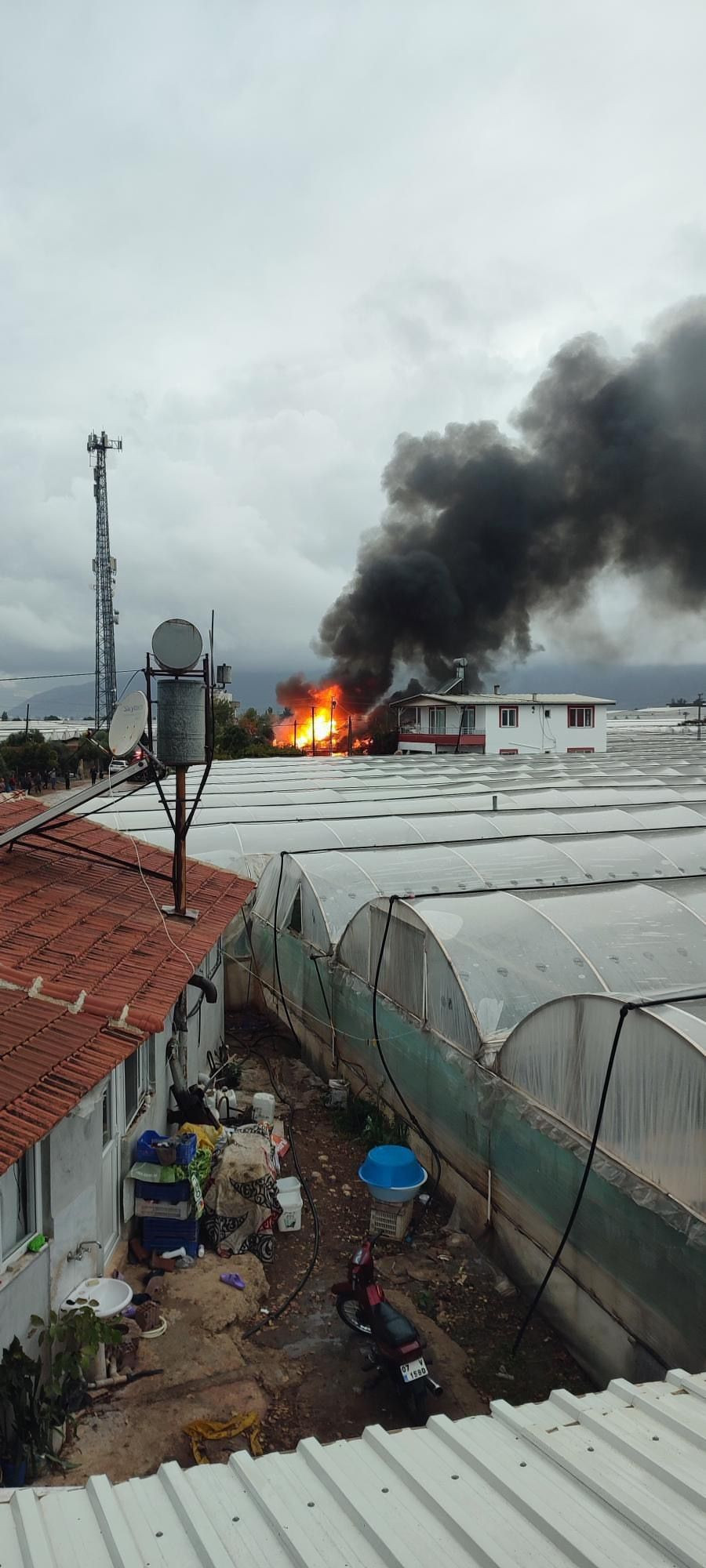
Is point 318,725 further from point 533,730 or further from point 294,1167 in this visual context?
point 294,1167

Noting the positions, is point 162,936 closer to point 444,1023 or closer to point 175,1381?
point 444,1023

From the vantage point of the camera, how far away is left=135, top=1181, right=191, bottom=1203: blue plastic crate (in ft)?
24.0

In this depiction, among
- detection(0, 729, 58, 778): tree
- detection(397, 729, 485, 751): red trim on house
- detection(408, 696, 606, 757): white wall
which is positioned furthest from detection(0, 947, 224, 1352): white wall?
detection(397, 729, 485, 751): red trim on house

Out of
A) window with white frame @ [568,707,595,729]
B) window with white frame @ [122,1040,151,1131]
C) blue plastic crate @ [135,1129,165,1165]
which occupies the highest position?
A: window with white frame @ [568,707,595,729]

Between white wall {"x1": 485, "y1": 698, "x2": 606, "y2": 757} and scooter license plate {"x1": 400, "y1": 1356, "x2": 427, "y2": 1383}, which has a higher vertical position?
white wall {"x1": 485, "y1": 698, "x2": 606, "y2": 757}

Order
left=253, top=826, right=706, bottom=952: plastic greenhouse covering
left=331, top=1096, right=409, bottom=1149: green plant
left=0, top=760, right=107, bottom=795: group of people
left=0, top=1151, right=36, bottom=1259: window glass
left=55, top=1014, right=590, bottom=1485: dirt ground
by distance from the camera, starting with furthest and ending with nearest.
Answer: left=0, top=760, right=107, bottom=795: group of people
left=253, top=826, right=706, bottom=952: plastic greenhouse covering
left=331, top=1096, right=409, bottom=1149: green plant
left=55, top=1014, right=590, bottom=1485: dirt ground
left=0, top=1151, right=36, bottom=1259: window glass

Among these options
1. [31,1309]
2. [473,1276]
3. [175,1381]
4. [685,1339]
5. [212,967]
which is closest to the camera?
[685,1339]

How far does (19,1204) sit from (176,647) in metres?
5.11

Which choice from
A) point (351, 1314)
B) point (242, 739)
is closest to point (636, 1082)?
point (351, 1314)

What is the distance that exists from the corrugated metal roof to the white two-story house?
Result: 52538 mm

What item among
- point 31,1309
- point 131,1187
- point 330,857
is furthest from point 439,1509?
point 330,857

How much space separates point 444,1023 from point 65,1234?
3.84 meters

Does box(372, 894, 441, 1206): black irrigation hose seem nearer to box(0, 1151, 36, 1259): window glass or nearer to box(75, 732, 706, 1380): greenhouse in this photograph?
box(75, 732, 706, 1380): greenhouse

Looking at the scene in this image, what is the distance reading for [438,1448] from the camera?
3268 millimetres
